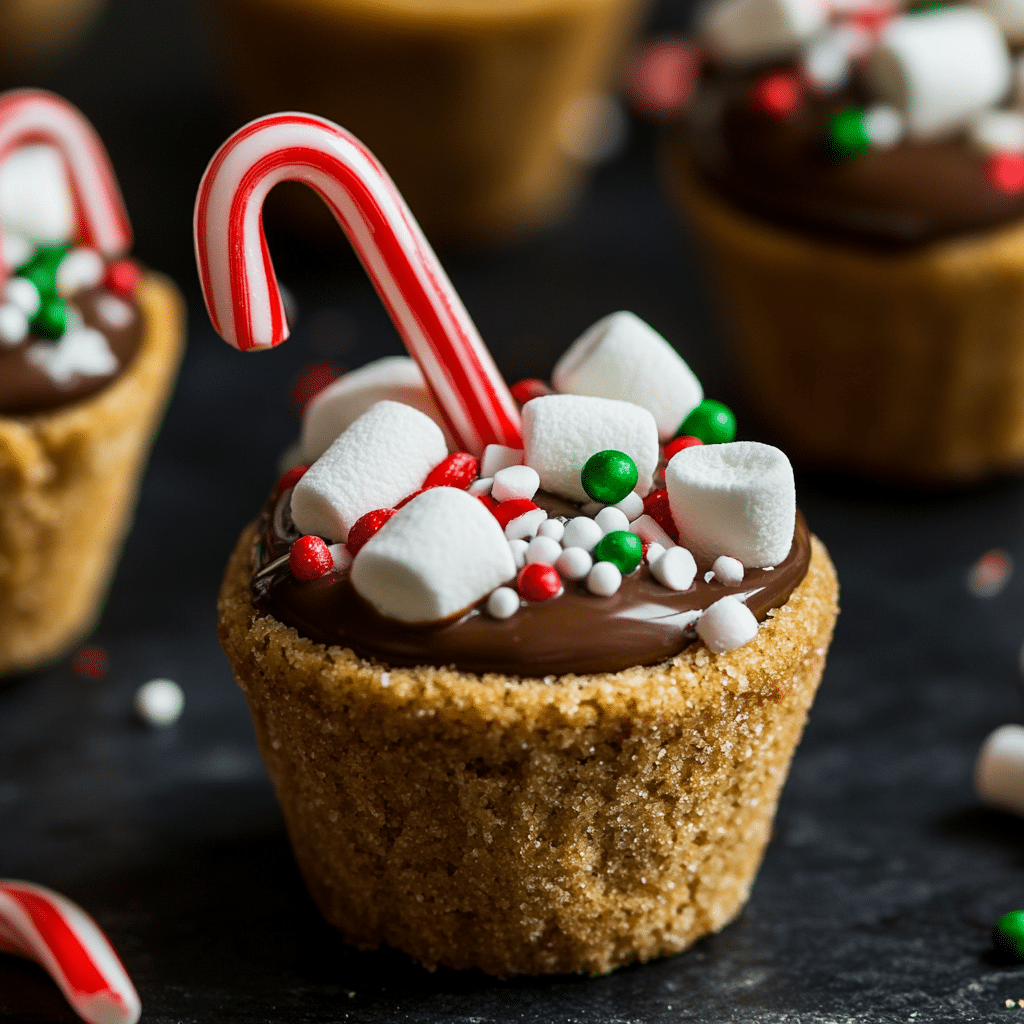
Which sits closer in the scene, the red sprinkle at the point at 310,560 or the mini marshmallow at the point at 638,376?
the red sprinkle at the point at 310,560

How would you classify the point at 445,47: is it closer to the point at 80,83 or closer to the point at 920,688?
the point at 80,83

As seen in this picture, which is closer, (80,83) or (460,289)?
(460,289)

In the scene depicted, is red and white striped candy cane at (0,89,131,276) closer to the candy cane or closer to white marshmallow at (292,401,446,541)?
the candy cane

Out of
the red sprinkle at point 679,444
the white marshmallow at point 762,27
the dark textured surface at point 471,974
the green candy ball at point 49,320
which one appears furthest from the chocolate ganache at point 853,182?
the green candy ball at point 49,320

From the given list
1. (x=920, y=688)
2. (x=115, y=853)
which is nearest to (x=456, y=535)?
(x=115, y=853)

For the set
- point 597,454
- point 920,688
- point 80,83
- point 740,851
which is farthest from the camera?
point 80,83

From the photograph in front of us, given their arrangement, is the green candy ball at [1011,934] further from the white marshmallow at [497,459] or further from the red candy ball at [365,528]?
the red candy ball at [365,528]
